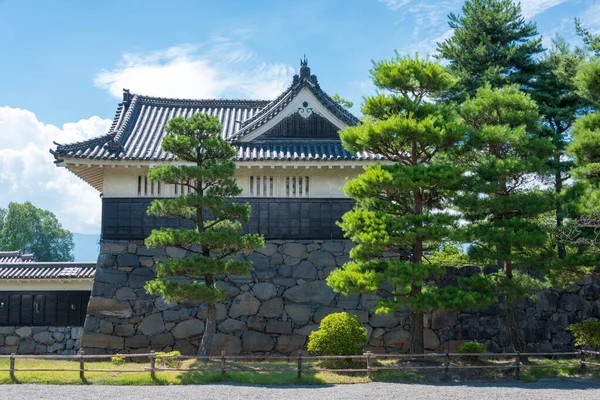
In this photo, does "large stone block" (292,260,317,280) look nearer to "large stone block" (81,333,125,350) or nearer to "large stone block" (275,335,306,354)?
"large stone block" (275,335,306,354)

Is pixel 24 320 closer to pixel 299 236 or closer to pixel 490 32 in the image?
pixel 299 236

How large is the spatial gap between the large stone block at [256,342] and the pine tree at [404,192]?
171 inches

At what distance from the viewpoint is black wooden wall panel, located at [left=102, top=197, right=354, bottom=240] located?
698 inches

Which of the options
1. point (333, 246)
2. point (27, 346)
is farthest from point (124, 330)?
point (333, 246)

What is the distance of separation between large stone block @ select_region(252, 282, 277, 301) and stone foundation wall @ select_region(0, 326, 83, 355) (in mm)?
5748

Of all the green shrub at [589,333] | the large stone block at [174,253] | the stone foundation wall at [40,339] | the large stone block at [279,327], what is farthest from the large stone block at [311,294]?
the stone foundation wall at [40,339]

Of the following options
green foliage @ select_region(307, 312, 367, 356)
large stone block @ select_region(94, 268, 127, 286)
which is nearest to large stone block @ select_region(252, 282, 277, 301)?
green foliage @ select_region(307, 312, 367, 356)

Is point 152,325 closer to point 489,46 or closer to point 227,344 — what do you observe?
point 227,344

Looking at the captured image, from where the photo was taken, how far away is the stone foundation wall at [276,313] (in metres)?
17.2

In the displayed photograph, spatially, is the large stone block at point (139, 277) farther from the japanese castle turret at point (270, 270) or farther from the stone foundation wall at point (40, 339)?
the stone foundation wall at point (40, 339)

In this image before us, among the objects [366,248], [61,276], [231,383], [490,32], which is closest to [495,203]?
[366,248]

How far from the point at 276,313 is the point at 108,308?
15.6ft

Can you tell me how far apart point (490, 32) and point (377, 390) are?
14318 millimetres

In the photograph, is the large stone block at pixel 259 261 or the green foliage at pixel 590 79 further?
the large stone block at pixel 259 261
